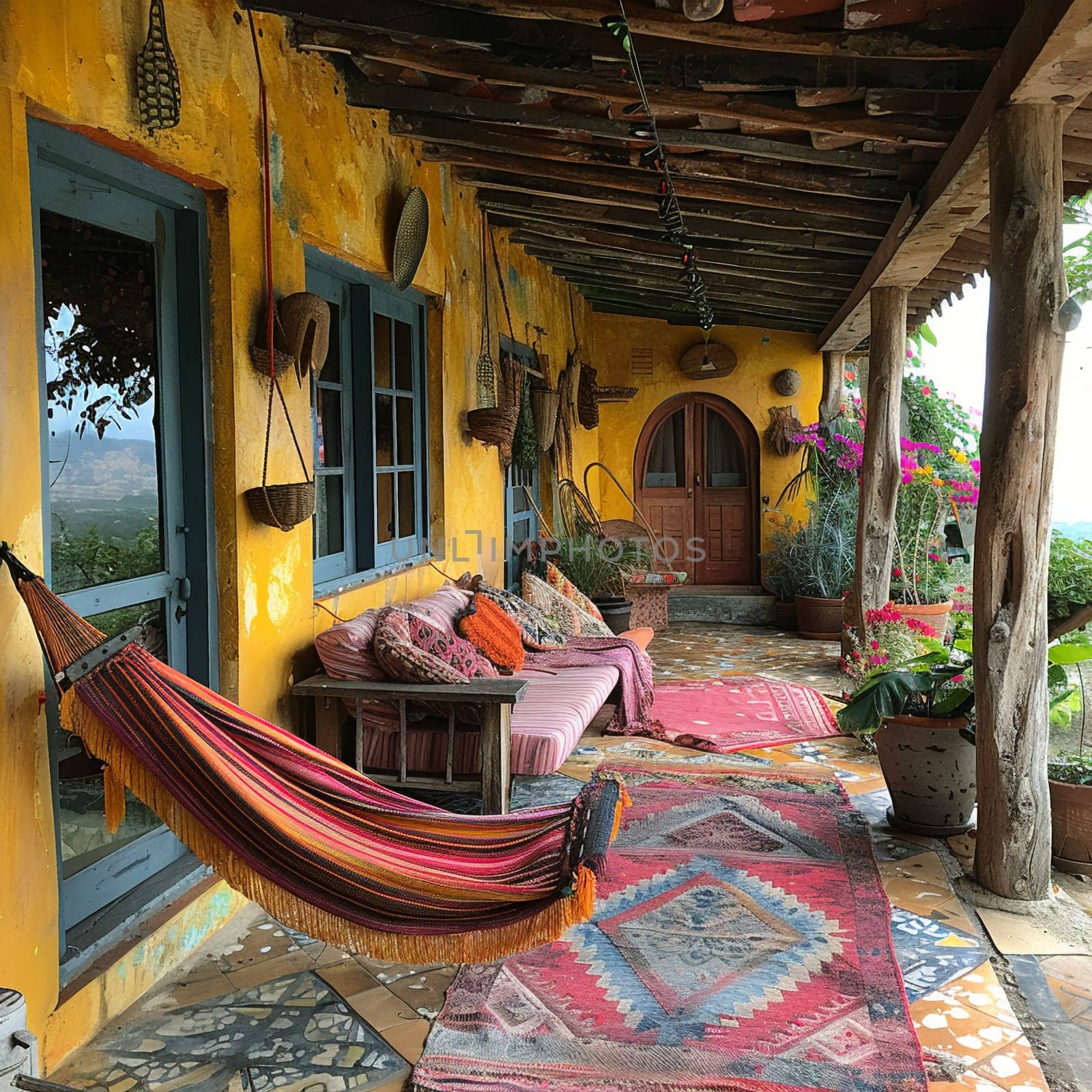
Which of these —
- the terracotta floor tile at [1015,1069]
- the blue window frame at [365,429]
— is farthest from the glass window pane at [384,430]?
the terracotta floor tile at [1015,1069]

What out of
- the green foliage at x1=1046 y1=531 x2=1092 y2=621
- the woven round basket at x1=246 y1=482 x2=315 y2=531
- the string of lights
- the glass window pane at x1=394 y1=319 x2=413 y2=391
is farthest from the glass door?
the green foliage at x1=1046 y1=531 x2=1092 y2=621

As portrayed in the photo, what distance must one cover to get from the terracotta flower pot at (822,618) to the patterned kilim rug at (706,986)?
437 cm

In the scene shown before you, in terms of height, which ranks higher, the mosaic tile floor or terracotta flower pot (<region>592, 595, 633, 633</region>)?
terracotta flower pot (<region>592, 595, 633, 633</region>)

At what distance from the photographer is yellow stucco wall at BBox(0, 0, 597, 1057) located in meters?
1.98

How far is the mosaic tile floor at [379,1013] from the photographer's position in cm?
206

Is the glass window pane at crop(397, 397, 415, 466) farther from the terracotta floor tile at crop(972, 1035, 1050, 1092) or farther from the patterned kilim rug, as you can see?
the terracotta floor tile at crop(972, 1035, 1050, 1092)

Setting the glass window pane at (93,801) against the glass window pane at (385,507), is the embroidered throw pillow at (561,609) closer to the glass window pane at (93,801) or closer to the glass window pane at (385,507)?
the glass window pane at (385,507)

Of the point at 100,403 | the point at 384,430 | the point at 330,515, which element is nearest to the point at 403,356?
the point at 384,430

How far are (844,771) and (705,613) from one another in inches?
175

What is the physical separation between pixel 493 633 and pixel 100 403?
2.15 metres

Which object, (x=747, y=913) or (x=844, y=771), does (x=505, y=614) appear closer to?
(x=844, y=771)

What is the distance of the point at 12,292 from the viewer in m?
1.97

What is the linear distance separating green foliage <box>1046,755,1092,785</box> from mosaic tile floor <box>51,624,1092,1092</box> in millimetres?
317

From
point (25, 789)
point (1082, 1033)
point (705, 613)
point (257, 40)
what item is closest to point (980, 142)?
point (257, 40)
